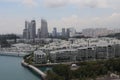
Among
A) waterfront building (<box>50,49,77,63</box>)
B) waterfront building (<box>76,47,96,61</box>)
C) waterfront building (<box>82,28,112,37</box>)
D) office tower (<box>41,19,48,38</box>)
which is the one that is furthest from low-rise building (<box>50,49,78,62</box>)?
waterfront building (<box>82,28,112,37</box>)

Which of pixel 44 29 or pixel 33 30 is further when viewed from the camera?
pixel 44 29

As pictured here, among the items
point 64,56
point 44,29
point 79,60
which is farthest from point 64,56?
point 44,29

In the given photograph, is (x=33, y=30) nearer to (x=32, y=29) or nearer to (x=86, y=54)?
(x=32, y=29)

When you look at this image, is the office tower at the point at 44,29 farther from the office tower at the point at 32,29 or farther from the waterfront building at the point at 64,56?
the waterfront building at the point at 64,56

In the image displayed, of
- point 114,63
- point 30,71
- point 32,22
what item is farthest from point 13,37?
point 114,63

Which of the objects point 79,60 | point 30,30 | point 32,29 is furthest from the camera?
point 30,30

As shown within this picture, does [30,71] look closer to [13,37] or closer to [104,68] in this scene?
[104,68]

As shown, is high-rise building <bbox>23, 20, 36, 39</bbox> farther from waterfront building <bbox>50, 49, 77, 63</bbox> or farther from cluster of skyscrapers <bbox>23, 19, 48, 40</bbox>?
waterfront building <bbox>50, 49, 77, 63</bbox>

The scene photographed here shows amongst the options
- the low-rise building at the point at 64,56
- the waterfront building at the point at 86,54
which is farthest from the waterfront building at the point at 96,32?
the low-rise building at the point at 64,56
